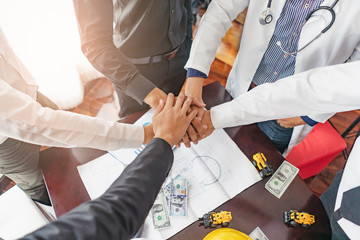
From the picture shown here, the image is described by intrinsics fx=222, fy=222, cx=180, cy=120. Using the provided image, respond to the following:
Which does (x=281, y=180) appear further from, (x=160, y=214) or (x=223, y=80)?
(x=223, y=80)

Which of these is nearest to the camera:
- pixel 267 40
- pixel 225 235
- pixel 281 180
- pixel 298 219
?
pixel 225 235

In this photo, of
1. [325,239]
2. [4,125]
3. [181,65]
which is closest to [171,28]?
[181,65]

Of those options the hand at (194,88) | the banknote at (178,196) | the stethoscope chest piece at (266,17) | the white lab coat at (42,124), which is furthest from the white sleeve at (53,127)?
the stethoscope chest piece at (266,17)

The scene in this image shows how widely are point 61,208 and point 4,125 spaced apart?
348mm

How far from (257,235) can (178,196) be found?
0.30 metres

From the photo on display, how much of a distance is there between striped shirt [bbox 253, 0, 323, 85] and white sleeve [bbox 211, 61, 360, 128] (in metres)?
0.21

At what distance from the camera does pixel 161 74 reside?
1.32m

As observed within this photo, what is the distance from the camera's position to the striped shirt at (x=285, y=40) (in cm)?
88

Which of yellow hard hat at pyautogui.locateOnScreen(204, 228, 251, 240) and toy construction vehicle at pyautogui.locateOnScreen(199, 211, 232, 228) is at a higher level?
yellow hard hat at pyautogui.locateOnScreen(204, 228, 251, 240)

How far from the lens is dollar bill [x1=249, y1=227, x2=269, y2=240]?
0.76 metres

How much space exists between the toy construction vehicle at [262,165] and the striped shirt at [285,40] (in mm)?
430

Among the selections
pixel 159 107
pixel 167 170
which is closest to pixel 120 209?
pixel 167 170

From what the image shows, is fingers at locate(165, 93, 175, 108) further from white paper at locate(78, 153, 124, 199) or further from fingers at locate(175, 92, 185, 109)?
white paper at locate(78, 153, 124, 199)

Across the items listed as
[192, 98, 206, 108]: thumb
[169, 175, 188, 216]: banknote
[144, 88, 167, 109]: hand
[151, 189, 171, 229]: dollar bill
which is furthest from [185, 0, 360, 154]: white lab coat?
[151, 189, 171, 229]: dollar bill
